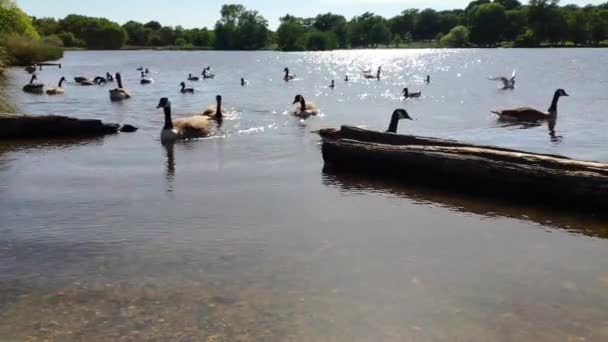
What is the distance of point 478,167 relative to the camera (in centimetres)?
1022

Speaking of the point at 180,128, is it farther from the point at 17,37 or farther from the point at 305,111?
the point at 17,37

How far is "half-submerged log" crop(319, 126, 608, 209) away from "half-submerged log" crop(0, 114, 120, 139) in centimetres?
808

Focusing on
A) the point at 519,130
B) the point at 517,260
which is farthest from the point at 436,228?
the point at 519,130

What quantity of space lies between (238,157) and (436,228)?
6954mm

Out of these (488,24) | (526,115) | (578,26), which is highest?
(488,24)

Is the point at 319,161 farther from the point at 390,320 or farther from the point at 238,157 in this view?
the point at 390,320

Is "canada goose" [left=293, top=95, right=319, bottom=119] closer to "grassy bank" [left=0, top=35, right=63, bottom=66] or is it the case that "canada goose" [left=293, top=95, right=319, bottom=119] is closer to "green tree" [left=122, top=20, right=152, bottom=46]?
"grassy bank" [left=0, top=35, right=63, bottom=66]

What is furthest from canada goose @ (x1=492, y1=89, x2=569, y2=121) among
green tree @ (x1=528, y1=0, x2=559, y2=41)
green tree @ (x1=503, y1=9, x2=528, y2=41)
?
green tree @ (x1=503, y1=9, x2=528, y2=41)

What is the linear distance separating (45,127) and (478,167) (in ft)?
39.5

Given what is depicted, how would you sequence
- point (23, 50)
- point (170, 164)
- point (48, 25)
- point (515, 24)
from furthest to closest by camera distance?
point (48, 25), point (515, 24), point (23, 50), point (170, 164)

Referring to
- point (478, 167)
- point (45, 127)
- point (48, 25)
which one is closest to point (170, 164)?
point (45, 127)

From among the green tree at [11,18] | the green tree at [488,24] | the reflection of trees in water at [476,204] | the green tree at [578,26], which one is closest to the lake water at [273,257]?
the reflection of trees in water at [476,204]

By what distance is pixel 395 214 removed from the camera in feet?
30.4

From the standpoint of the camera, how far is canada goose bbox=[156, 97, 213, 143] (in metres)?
16.8
